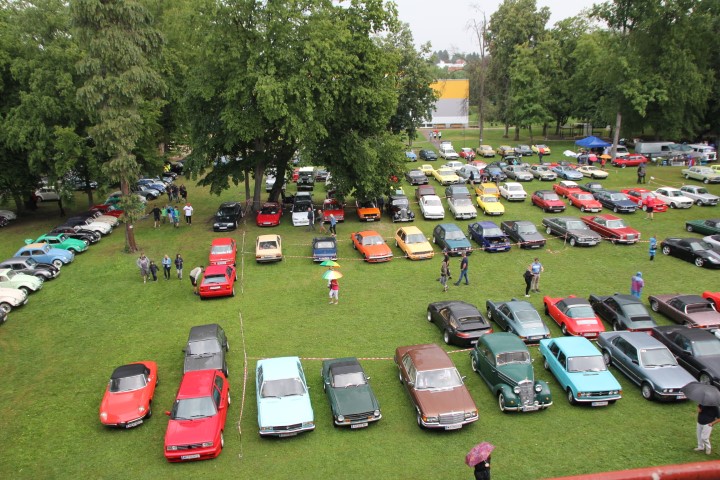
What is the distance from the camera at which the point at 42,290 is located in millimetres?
24859

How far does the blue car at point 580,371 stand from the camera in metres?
14.1

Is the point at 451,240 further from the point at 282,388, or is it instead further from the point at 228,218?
the point at 282,388

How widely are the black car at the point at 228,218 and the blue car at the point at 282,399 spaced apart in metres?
19.7

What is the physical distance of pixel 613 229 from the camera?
28703 millimetres

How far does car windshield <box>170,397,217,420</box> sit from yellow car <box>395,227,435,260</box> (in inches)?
607

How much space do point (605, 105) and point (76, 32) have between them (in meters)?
50.8

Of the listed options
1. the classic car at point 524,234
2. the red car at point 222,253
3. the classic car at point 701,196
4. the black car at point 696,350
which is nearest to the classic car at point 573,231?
the classic car at point 524,234

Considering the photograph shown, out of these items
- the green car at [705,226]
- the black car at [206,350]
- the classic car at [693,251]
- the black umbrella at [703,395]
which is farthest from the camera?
the green car at [705,226]

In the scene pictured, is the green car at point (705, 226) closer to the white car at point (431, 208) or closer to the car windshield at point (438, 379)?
the white car at point (431, 208)

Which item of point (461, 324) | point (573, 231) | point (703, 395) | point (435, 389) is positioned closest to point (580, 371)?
point (703, 395)

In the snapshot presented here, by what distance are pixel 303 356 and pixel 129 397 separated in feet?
17.9

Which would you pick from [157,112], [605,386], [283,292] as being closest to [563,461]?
[605,386]

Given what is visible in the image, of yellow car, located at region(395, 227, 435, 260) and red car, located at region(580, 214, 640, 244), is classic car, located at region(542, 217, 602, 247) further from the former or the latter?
yellow car, located at region(395, 227, 435, 260)

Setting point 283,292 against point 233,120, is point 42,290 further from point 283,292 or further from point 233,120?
point 233,120
